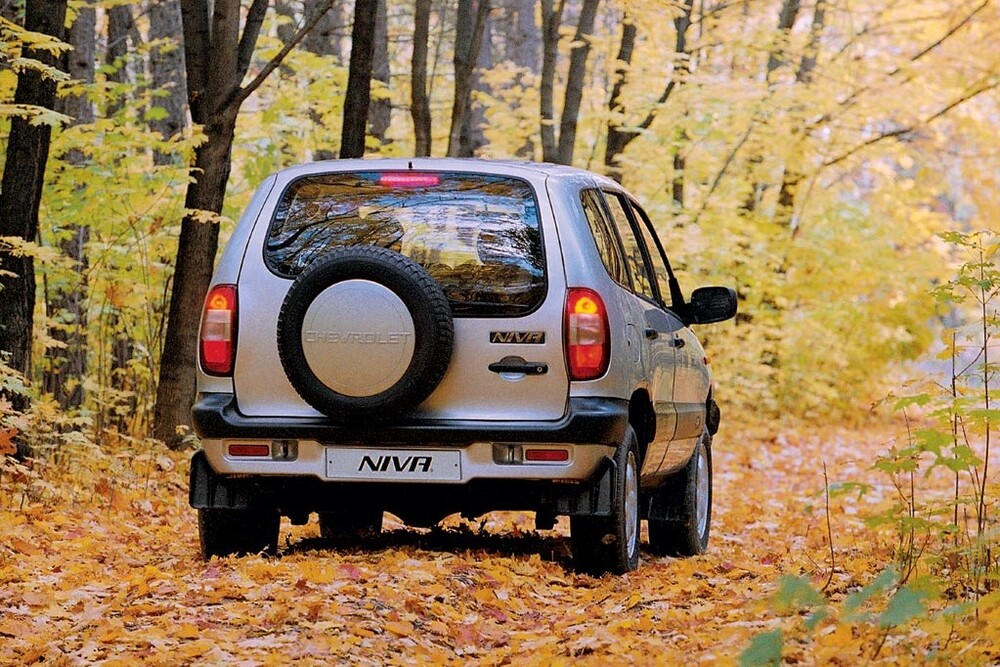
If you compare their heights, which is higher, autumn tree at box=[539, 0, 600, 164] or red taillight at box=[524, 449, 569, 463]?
autumn tree at box=[539, 0, 600, 164]

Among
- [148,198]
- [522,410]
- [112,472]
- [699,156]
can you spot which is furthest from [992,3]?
[522,410]

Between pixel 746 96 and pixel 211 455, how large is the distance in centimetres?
1532

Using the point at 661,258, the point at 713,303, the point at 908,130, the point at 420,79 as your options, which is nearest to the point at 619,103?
the point at 420,79

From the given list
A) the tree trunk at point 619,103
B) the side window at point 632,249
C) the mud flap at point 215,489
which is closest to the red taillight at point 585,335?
the side window at point 632,249

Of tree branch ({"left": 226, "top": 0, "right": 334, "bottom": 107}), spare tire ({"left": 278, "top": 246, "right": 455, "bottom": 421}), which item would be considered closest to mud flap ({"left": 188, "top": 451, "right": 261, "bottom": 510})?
spare tire ({"left": 278, "top": 246, "right": 455, "bottom": 421})

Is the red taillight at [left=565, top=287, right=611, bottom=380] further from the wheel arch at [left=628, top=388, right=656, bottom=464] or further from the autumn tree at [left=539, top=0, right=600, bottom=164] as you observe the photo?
the autumn tree at [left=539, top=0, right=600, bottom=164]

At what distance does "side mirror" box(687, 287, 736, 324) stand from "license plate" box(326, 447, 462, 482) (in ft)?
7.74

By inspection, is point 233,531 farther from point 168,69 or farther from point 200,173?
point 168,69

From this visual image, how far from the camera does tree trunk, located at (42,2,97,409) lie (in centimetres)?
1238

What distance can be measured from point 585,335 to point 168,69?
13819mm

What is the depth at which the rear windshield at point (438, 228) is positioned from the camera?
674 centimetres

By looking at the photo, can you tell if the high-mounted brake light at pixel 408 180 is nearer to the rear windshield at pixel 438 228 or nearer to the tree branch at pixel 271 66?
the rear windshield at pixel 438 228

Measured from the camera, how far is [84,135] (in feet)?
40.0

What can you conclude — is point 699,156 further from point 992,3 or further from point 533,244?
point 533,244
